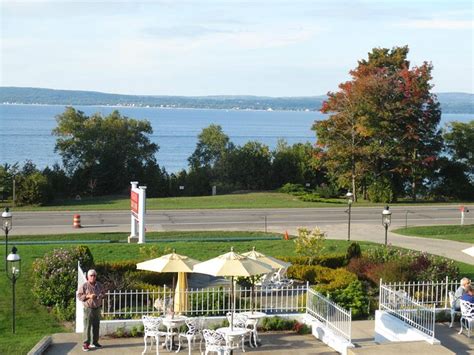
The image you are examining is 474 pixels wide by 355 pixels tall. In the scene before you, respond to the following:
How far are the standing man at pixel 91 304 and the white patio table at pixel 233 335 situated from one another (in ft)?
9.21

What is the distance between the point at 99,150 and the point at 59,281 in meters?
42.2

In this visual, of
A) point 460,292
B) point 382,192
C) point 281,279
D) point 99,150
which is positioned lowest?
point 382,192

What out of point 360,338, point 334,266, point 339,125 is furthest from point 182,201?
point 360,338

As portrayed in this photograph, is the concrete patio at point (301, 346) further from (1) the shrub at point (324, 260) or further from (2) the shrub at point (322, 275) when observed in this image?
(1) the shrub at point (324, 260)

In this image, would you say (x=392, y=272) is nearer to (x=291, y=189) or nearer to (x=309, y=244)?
(x=309, y=244)

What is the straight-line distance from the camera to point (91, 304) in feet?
57.0

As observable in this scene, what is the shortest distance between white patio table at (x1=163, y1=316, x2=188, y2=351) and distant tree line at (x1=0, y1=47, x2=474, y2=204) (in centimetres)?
3495

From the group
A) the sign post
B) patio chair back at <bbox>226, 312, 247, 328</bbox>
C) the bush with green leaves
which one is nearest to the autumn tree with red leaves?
the sign post

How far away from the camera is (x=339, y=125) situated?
56594mm

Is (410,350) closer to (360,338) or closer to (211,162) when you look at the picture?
(360,338)

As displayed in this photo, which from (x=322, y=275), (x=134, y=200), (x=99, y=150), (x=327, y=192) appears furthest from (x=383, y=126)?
(x=322, y=275)

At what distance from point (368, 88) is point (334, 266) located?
2864cm

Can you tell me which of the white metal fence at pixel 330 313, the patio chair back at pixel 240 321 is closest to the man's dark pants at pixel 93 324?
the patio chair back at pixel 240 321

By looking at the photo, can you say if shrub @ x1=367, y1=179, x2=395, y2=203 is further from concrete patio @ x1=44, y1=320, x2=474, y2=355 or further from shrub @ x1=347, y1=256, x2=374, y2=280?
concrete patio @ x1=44, y1=320, x2=474, y2=355
